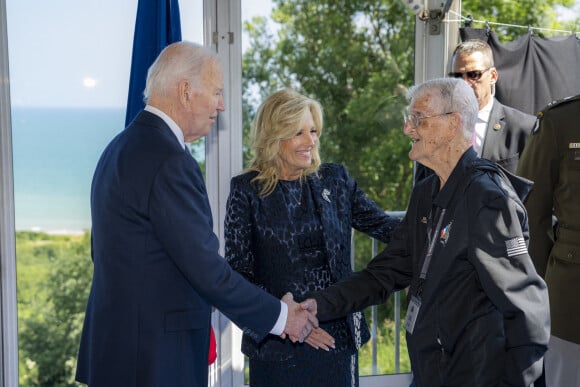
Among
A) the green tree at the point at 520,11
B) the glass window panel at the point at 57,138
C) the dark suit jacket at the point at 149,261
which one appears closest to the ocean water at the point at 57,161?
the glass window panel at the point at 57,138

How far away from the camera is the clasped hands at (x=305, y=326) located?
2387mm

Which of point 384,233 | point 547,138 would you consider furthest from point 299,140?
point 547,138

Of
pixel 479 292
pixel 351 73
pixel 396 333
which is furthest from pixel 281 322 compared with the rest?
pixel 396 333

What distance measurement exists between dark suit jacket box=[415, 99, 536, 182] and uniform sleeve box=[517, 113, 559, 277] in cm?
38

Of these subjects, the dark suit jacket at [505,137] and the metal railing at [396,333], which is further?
Answer: the metal railing at [396,333]

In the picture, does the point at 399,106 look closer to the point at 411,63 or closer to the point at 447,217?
the point at 411,63

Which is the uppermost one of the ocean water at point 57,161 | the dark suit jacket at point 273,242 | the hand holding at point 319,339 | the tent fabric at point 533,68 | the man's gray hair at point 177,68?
the tent fabric at point 533,68

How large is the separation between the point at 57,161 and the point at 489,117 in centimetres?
210

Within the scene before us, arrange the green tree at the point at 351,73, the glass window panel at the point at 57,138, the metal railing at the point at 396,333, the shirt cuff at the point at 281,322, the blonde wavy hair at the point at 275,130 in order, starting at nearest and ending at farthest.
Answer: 1. the shirt cuff at the point at 281,322
2. the blonde wavy hair at the point at 275,130
3. the glass window panel at the point at 57,138
4. the green tree at the point at 351,73
5. the metal railing at the point at 396,333

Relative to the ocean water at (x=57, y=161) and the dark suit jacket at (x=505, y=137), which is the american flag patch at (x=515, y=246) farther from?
the ocean water at (x=57, y=161)

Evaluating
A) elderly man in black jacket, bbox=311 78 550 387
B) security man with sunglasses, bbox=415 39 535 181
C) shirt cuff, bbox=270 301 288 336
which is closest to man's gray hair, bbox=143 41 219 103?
elderly man in black jacket, bbox=311 78 550 387

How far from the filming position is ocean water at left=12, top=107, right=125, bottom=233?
127 inches

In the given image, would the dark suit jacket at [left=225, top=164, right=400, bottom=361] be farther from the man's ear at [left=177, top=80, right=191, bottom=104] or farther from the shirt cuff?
the man's ear at [left=177, top=80, right=191, bottom=104]

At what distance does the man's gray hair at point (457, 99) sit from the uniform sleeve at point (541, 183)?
2.38 feet
